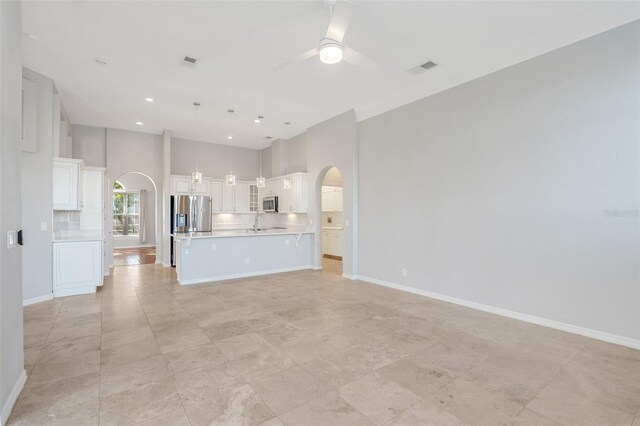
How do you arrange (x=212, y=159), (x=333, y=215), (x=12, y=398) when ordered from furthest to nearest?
(x=333, y=215), (x=212, y=159), (x=12, y=398)

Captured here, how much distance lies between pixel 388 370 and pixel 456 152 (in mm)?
3289

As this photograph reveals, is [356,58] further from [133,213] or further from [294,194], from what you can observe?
[133,213]

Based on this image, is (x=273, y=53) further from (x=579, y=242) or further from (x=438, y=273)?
(x=579, y=242)

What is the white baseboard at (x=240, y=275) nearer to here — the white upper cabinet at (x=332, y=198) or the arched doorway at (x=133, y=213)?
the white upper cabinet at (x=332, y=198)

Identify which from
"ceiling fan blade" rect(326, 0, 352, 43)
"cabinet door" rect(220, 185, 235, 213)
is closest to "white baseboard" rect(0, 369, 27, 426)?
"ceiling fan blade" rect(326, 0, 352, 43)

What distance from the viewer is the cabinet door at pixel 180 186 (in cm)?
795

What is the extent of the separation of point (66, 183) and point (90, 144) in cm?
280

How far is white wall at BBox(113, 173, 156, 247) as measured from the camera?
12.5 meters

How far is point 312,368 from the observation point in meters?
2.65

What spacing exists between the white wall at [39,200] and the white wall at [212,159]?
3680 mm

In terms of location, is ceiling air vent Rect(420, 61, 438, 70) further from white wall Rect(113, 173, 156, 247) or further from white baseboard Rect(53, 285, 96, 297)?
white wall Rect(113, 173, 156, 247)

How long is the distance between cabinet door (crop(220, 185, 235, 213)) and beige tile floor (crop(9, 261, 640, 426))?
4.76 meters

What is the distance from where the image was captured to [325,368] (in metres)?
2.65

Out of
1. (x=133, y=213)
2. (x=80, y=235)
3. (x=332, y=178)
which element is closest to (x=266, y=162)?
(x=332, y=178)
